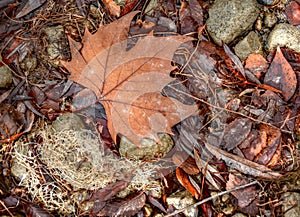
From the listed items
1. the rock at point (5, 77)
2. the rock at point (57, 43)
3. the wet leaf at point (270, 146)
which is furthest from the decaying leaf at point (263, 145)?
the rock at point (5, 77)

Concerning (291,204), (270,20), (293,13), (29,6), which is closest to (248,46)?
(270,20)

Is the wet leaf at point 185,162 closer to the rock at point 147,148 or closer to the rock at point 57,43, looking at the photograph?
the rock at point 147,148

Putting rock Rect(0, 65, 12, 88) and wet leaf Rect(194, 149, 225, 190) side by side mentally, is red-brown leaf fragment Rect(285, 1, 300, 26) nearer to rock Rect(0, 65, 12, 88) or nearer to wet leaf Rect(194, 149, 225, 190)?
wet leaf Rect(194, 149, 225, 190)

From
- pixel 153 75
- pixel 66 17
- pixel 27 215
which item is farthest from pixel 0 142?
pixel 153 75

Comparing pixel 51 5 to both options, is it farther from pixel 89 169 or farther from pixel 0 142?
pixel 89 169

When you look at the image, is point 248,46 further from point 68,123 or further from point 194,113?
point 68,123

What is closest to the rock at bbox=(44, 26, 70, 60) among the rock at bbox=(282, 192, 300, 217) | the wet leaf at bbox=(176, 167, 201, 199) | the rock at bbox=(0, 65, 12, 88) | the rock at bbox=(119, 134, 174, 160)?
the rock at bbox=(0, 65, 12, 88)
